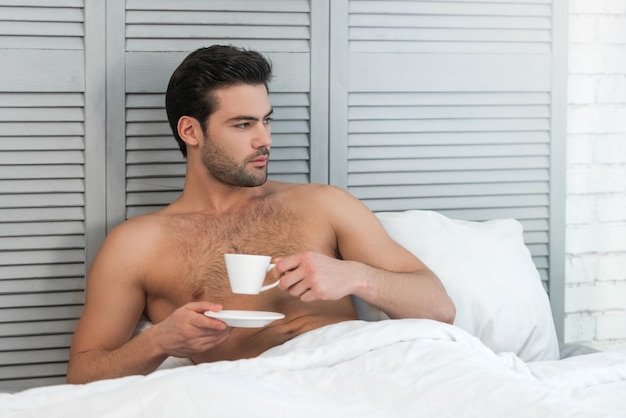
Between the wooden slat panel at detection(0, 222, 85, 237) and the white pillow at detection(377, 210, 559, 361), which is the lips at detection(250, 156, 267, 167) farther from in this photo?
the wooden slat panel at detection(0, 222, 85, 237)

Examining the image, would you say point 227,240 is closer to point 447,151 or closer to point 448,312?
point 448,312

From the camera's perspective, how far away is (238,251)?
199 cm

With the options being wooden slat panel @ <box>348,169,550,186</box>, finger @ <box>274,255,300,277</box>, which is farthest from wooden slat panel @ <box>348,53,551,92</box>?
finger @ <box>274,255,300,277</box>

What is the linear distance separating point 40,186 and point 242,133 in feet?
1.72

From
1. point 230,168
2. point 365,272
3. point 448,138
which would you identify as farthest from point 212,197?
point 448,138

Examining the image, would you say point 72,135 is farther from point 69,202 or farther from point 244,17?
point 244,17

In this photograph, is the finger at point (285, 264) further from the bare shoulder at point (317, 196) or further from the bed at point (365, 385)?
the bare shoulder at point (317, 196)

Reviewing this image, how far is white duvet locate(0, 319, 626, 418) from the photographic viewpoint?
1306 mm

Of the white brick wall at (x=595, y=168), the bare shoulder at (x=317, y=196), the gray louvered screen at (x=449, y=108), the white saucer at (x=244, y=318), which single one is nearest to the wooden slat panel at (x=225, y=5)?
the gray louvered screen at (x=449, y=108)

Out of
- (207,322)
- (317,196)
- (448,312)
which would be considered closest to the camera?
(207,322)

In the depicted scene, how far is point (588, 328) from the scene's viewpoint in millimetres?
2564

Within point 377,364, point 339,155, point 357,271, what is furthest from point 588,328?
point 377,364

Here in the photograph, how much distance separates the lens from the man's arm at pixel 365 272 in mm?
1667

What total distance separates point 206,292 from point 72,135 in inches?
21.2
